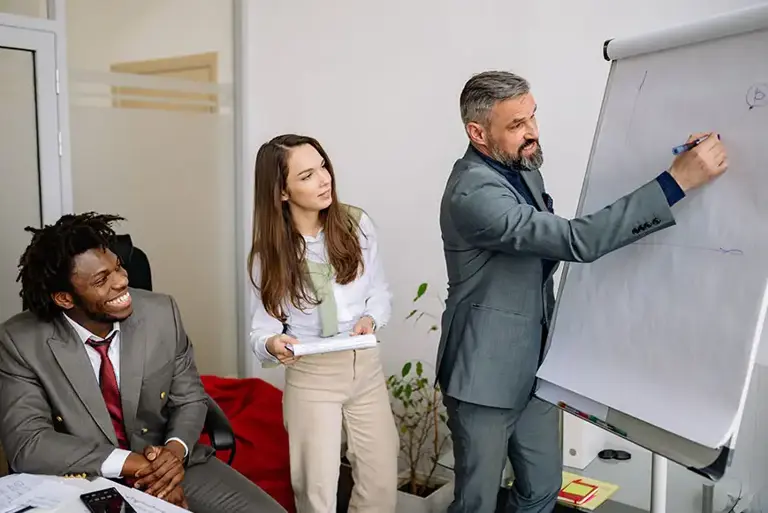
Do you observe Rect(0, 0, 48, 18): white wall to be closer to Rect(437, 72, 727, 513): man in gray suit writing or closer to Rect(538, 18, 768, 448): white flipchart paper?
Rect(437, 72, 727, 513): man in gray suit writing

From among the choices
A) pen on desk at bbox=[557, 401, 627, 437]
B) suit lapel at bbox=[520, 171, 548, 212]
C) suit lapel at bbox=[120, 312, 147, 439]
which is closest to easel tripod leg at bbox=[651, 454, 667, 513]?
pen on desk at bbox=[557, 401, 627, 437]

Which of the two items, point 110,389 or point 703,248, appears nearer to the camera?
point 703,248

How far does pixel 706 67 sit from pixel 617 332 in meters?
0.57

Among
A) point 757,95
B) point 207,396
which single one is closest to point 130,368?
point 207,396

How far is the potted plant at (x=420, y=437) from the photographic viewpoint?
2.69 meters

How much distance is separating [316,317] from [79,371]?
24.1 inches

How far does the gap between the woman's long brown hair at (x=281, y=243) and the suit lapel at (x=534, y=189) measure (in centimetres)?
55

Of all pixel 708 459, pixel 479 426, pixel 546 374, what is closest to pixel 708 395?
pixel 708 459

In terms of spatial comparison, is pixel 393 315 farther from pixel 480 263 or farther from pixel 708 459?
pixel 708 459

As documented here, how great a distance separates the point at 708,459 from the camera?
1.46 metres

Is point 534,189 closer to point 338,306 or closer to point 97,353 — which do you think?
point 338,306

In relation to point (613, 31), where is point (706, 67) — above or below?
below

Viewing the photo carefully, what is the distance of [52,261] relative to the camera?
1.92m

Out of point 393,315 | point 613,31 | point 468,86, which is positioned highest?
point 613,31
